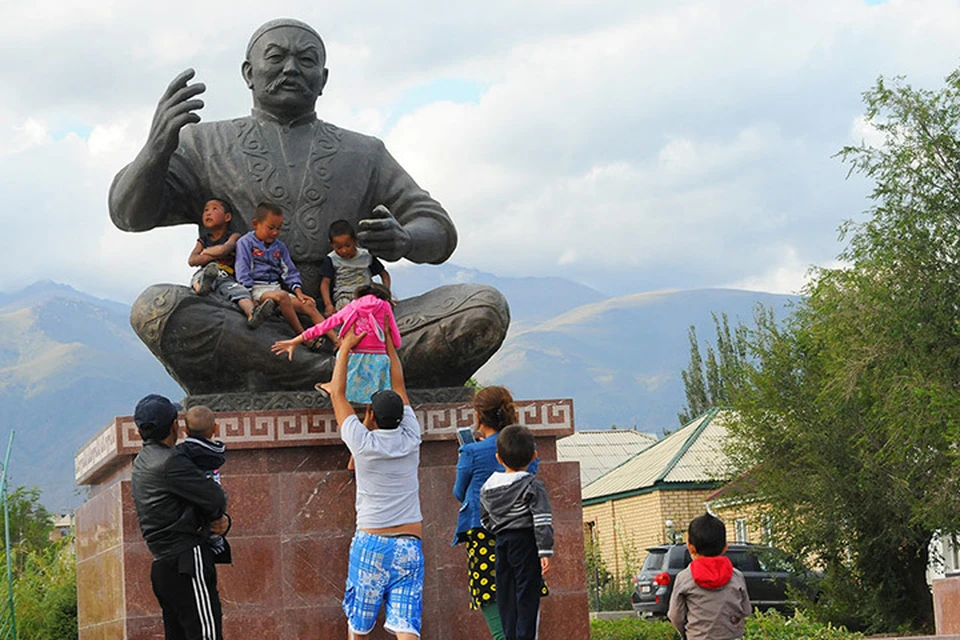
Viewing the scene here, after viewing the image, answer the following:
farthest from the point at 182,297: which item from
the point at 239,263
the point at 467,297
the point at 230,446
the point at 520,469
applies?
the point at 520,469

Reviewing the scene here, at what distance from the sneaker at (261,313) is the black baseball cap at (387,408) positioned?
78.1 inches

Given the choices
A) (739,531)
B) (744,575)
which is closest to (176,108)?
(744,575)

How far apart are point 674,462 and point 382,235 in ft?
97.0

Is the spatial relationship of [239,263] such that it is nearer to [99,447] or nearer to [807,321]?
[99,447]

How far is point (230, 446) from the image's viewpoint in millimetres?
8695

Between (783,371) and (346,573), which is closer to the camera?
(346,573)

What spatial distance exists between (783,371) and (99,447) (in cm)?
1855

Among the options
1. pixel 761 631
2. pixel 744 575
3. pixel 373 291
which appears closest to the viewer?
pixel 373 291

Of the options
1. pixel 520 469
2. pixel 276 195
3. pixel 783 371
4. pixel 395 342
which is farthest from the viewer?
pixel 783 371

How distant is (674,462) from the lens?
124ft

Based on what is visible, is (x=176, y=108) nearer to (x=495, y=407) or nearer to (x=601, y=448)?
(x=495, y=407)

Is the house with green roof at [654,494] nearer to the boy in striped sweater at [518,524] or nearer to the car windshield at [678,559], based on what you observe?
the car windshield at [678,559]

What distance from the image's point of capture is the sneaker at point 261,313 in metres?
8.95

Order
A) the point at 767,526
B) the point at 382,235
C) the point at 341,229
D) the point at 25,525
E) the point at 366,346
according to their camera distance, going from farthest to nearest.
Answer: the point at 25,525
the point at 767,526
the point at 341,229
the point at 382,235
the point at 366,346
